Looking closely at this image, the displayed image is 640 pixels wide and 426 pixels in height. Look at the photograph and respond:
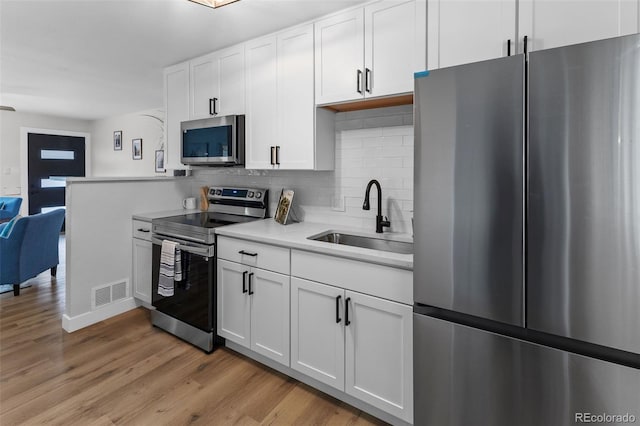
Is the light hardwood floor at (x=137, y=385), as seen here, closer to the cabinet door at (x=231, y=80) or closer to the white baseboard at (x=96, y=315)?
the white baseboard at (x=96, y=315)

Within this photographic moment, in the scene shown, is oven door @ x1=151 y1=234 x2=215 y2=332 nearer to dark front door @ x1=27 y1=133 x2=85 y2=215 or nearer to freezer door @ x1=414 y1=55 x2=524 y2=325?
freezer door @ x1=414 y1=55 x2=524 y2=325

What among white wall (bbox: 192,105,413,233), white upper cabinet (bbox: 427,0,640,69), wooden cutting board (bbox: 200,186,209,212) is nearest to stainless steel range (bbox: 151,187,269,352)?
wooden cutting board (bbox: 200,186,209,212)

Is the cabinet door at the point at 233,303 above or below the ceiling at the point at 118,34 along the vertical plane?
below

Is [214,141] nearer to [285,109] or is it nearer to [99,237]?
[285,109]

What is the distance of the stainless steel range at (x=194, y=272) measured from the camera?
2443mm

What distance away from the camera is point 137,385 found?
2125 millimetres

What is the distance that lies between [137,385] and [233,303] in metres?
0.73

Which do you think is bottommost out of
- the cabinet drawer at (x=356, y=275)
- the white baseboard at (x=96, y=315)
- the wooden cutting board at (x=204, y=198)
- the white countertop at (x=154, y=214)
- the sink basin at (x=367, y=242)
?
the white baseboard at (x=96, y=315)

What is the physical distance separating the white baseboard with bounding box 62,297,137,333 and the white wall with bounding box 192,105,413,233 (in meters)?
1.84

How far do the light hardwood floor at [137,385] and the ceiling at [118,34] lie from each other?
2.32 metres

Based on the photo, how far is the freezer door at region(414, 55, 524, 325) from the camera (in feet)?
3.89

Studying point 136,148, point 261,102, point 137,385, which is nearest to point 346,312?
point 137,385

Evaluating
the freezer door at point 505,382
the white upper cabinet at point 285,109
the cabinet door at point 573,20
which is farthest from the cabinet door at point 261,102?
the freezer door at point 505,382

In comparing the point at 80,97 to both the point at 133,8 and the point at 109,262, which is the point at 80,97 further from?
the point at 133,8
